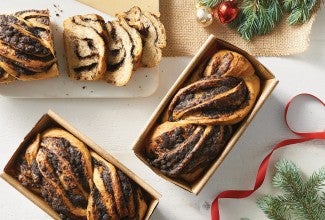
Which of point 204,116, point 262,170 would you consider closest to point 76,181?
point 204,116

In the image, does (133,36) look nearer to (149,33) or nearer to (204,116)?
(149,33)

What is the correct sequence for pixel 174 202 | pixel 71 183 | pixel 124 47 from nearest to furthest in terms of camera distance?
pixel 71 183 < pixel 124 47 < pixel 174 202

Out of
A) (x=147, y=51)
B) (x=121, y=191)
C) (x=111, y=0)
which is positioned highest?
(x=111, y=0)

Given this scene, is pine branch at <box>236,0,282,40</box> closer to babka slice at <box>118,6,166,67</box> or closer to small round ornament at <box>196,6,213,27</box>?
small round ornament at <box>196,6,213,27</box>

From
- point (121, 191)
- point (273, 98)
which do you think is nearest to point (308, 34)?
point (273, 98)

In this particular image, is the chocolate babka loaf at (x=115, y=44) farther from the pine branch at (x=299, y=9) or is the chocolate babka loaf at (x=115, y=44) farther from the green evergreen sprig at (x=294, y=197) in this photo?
the green evergreen sprig at (x=294, y=197)

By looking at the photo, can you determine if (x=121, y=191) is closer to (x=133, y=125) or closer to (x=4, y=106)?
(x=133, y=125)

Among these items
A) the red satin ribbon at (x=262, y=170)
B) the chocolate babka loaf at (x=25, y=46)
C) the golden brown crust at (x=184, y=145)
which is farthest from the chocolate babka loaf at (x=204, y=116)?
the chocolate babka loaf at (x=25, y=46)
